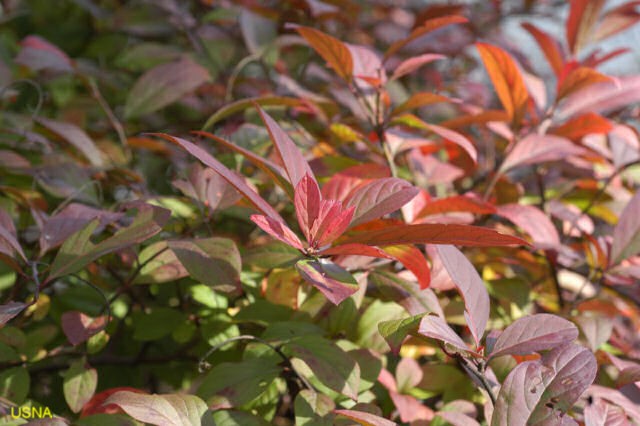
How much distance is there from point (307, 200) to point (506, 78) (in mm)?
539

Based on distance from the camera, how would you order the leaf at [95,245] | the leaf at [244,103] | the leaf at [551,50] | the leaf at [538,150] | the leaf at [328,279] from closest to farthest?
1. the leaf at [328,279]
2. the leaf at [95,245]
3. the leaf at [244,103]
4. the leaf at [538,150]
5. the leaf at [551,50]

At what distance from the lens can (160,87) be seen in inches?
48.6

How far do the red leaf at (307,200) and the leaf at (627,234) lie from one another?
0.52m

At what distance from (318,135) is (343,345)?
682 mm

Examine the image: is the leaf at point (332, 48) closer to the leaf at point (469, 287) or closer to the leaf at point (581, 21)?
the leaf at point (469, 287)

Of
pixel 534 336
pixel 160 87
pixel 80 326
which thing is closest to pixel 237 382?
pixel 80 326

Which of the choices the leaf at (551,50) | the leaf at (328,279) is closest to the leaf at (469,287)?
the leaf at (328,279)

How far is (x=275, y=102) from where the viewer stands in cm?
99

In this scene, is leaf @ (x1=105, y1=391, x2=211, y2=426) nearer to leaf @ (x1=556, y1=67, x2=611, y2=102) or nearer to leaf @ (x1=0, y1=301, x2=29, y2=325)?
leaf @ (x1=0, y1=301, x2=29, y2=325)

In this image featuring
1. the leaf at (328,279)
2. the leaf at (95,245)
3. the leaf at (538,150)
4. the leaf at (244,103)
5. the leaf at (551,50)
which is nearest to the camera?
the leaf at (328,279)

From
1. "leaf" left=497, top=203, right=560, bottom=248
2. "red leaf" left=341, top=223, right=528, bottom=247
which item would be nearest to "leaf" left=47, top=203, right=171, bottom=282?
"red leaf" left=341, top=223, right=528, bottom=247

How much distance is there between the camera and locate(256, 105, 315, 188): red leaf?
65cm

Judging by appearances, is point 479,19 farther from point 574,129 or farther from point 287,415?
point 287,415

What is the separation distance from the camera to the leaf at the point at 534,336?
0.63 meters
